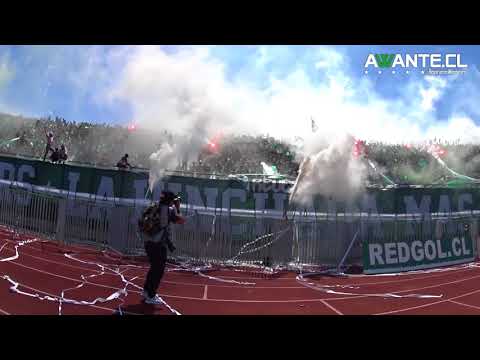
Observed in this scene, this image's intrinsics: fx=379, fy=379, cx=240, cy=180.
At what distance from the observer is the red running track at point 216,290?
15.8 ft

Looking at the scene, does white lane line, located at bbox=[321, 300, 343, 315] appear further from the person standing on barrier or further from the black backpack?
the black backpack

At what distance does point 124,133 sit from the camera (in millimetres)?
7887

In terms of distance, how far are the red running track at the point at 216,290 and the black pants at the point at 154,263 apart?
234 mm

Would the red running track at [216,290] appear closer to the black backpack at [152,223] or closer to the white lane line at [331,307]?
the white lane line at [331,307]

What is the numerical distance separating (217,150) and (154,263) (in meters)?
6.66

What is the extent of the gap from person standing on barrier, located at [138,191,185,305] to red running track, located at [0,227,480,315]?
0.84 ft

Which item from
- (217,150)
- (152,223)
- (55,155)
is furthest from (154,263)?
(217,150)

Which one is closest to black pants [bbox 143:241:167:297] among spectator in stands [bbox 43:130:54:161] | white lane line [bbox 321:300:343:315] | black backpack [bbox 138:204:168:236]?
black backpack [bbox 138:204:168:236]

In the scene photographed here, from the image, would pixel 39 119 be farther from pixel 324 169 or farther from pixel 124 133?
pixel 324 169

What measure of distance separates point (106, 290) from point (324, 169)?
3911 millimetres

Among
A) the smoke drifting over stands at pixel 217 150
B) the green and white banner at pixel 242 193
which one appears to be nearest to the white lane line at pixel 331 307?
the green and white banner at pixel 242 193

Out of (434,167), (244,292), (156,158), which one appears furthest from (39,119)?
(434,167)

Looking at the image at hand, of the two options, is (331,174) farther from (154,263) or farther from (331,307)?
(154,263)

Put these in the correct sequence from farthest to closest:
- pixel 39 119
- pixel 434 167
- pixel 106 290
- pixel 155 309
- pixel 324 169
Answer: pixel 434 167
pixel 39 119
pixel 324 169
pixel 106 290
pixel 155 309
